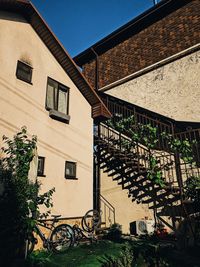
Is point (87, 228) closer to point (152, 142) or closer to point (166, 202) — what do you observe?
point (166, 202)

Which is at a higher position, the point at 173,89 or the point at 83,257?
the point at 173,89

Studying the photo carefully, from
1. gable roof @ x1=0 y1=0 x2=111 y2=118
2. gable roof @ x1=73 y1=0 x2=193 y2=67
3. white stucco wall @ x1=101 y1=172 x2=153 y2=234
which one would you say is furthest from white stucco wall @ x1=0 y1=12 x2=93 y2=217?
gable roof @ x1=73 y1=0 x2=193 y2=67

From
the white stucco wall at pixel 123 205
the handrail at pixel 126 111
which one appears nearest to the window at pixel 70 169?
the white stucco wall at pixel 123 205

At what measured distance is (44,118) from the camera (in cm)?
895

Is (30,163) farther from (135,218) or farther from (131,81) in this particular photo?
(131,81)

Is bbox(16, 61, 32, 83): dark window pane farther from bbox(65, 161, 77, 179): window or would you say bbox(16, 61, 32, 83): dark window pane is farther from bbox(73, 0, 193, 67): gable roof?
bbox(73, 0, 193, 67): gable roof

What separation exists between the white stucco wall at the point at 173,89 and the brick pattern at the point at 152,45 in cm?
101

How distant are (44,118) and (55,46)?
3666mm

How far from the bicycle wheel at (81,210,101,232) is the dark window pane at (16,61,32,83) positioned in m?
5.93

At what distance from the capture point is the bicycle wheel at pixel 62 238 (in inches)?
272

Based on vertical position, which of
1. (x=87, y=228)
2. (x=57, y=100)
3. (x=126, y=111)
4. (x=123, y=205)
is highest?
(x=126, y=111)

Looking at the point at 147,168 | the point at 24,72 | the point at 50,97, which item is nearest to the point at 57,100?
the point at 50,97

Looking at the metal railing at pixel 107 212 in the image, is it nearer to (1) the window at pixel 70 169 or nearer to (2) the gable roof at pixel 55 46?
(1) the window at pixel 70 169

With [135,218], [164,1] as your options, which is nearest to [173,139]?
[135,218]
